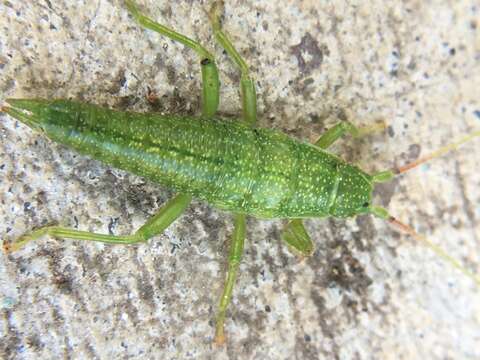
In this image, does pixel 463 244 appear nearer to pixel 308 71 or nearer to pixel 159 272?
pixel 308 71

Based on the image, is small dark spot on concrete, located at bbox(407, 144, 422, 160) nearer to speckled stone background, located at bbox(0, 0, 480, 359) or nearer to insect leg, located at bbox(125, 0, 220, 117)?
speckled stone background, located at bbox(0, 0, 480, 359)

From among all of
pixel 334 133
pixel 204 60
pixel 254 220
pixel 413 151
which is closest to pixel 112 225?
pixel 254 220

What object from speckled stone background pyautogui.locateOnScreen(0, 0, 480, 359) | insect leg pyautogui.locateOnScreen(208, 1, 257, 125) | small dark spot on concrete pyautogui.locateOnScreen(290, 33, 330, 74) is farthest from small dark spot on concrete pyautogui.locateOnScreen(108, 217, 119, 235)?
small dark spot on concrete pyautogui.locateOnScreen(290, 33, 330, 74)

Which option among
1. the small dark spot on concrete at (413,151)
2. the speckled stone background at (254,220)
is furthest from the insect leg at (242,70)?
the small dark spot on concrete at (413,151)

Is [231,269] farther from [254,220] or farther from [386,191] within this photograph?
[386,191]

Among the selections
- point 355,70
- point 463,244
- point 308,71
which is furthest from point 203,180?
point 463,244

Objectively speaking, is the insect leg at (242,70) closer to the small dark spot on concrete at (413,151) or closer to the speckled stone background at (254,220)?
the speckled stone background at (254,220)

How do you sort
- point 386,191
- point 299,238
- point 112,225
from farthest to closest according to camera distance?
point 386,191, point 299,238, point 112,225
